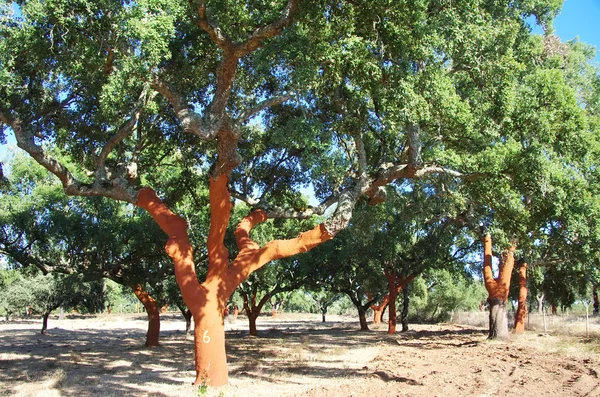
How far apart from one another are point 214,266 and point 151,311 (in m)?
10.2

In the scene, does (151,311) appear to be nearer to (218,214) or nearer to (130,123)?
(218,214)

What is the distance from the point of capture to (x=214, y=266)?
907 cm

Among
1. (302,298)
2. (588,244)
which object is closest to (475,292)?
(302,298)

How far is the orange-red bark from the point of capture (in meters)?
8.42

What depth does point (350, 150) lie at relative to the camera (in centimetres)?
1205

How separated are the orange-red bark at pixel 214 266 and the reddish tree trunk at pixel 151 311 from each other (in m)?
9.32

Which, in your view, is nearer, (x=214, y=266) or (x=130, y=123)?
(x=130, y=123)

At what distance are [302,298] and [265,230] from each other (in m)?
60.1

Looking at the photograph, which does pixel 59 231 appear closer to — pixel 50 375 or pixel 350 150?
pixel 50 375

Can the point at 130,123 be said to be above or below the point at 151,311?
above

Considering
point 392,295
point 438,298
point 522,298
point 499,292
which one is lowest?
point 438,298

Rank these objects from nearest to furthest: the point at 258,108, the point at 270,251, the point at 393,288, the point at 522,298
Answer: the point at 258,108, the point at 270,251, the point at 522,298, the point at 393,288

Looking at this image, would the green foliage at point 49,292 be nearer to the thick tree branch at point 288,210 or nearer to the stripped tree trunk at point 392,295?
the thick tree branch at point 288,210

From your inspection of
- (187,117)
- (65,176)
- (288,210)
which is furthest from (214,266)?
(65,176)
